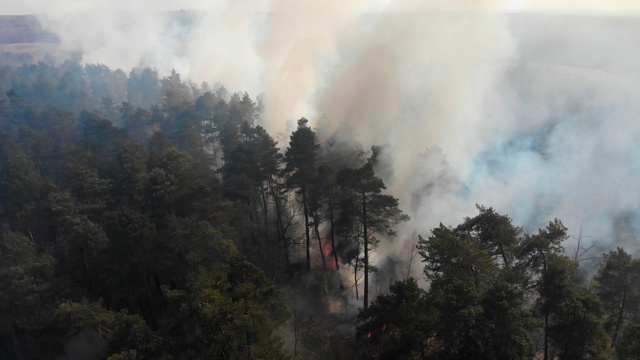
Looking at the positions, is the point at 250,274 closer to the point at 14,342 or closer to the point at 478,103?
the point at 14,342

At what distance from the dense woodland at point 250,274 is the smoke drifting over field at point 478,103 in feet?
17.0

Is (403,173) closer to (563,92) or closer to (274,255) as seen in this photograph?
(274,255)

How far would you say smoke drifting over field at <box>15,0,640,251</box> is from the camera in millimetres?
27766

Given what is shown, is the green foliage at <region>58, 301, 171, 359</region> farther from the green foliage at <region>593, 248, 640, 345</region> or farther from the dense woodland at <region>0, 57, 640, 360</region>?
the green foliage at <region>593, 248, 640, 345</region>

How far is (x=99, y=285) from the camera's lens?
17547 mm

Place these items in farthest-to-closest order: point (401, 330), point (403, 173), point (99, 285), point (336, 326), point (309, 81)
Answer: point (309, 81), point (403, 173), point (336, 326), point (99, 285), point (401, 330)

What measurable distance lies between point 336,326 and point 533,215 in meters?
15.1

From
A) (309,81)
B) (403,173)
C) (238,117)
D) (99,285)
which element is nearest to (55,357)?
(99,285)

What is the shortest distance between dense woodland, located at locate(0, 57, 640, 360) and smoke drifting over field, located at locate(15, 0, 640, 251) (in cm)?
517

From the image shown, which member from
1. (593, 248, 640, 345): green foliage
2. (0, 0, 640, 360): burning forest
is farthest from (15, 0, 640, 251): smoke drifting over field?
(593, 248, 640, 345): green foliage

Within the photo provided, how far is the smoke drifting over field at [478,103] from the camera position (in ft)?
91.1

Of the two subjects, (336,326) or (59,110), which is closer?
(336,326)

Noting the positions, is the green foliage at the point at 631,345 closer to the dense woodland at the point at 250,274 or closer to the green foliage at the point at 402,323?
the dense woodland at the point at 250,274

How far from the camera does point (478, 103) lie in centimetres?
3928
